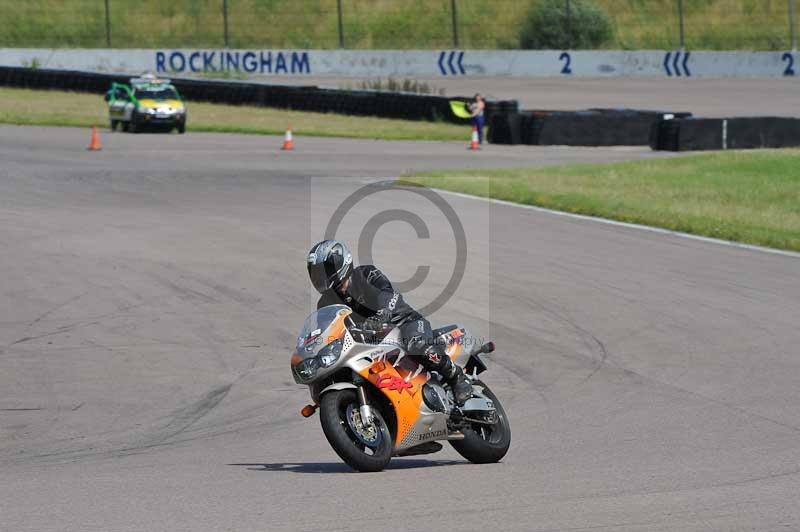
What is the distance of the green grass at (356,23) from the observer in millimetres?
54188

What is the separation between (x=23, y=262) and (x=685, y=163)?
1650 cm

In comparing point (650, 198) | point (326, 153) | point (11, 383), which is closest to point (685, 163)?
point (650, 198)

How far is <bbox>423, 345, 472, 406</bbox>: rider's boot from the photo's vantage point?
789 centimetres

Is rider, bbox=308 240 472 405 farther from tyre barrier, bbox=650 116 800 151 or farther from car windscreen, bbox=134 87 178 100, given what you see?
car windscreen, bbox=134 87 178 100

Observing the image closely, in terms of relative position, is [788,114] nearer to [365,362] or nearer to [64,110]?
[64,110]

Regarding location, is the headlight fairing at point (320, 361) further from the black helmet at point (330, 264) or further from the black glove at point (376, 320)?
the black helmet at point (330, 264)

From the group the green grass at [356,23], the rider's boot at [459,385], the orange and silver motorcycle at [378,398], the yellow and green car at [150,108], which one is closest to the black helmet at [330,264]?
the orange and silver motorcycle at [378,398]

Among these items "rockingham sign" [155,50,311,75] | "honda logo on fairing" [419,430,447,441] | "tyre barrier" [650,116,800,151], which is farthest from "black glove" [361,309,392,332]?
"rockingham sign" [155,50,311,75]

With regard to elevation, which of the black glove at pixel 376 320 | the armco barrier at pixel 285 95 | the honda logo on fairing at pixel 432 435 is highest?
the armco barrier at pixel 285 95

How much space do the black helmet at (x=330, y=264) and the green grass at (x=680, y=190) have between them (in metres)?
12.0

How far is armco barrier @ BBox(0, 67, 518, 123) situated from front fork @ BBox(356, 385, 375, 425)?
30067 millimetres

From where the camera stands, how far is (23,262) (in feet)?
56.1

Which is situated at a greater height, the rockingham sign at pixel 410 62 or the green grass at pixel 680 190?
the rockingham sign at pixel 410 62

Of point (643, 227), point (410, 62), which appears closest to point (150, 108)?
point (410, 62)
